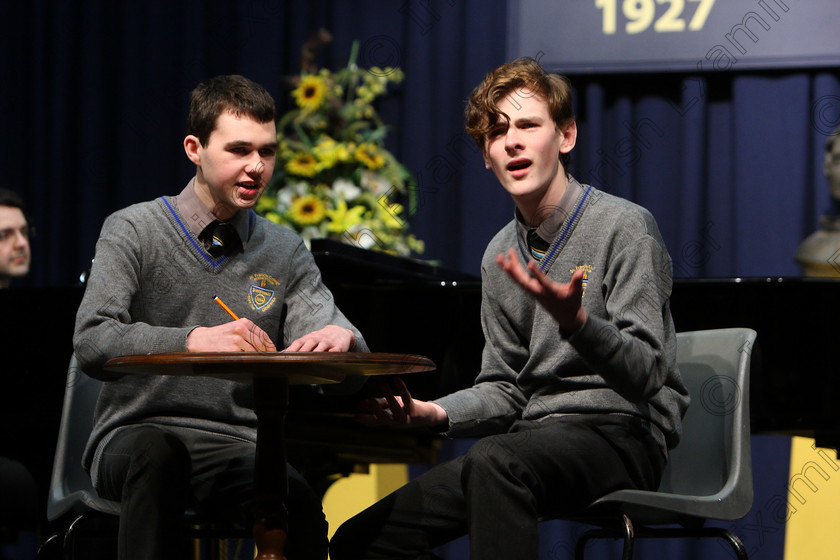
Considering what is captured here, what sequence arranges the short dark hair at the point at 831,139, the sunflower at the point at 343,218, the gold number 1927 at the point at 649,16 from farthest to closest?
the gold number 1927 at the point at 649,16, the short dark hair at the point at 831,139, the sunflower at the point at 343,218

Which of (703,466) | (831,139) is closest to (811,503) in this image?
(831,139)

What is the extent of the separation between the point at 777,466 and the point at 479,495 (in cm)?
271

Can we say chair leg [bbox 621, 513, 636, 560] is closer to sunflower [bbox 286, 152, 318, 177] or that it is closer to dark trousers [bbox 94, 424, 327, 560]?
dark trousers [bbox 94, 424, 327, 560]

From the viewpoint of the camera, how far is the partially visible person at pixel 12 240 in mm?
4035

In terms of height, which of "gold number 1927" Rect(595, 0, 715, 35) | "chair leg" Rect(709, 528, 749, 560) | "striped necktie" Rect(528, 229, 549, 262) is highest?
"gold number 1927" Rect(595, 0, 715, 35)

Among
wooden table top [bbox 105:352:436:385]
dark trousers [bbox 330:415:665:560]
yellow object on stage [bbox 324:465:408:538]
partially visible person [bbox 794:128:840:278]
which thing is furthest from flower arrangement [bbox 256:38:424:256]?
wooden table top [bbox 105:352:436:385]

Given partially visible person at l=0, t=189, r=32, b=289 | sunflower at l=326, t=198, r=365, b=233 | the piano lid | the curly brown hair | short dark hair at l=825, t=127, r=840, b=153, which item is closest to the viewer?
the curly brown hair

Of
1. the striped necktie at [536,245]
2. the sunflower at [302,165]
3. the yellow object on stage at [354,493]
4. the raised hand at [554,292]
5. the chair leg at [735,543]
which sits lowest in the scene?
the yellow object on stage at [354,493]

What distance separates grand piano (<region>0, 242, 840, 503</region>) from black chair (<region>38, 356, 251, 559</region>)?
47cm

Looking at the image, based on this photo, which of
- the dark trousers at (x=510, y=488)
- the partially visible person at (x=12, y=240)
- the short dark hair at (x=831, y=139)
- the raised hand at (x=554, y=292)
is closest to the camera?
the raised hand at (x=554, y=292)

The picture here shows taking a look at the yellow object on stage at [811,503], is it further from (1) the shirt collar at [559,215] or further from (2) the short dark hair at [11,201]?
(2) the short dark hair at [11,201]

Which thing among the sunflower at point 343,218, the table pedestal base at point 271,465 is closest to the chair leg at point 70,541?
the table pedestal base at point 271,465

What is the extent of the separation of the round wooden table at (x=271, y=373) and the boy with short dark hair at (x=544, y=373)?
0.60ft

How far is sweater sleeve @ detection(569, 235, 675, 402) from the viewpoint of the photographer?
1.89m
